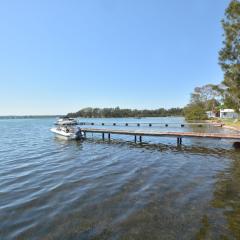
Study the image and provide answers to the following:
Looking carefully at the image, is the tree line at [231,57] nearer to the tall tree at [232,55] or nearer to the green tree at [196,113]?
the tall tree at [232,55]

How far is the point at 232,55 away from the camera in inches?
937

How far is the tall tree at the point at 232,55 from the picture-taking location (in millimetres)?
23312

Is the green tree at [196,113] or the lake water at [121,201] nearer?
the lake water at [121,201]

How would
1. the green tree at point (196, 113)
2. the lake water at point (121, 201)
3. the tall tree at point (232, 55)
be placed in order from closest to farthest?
1. the lake water at point (121, 201)
2. the tall tree at point (232, 55)
3. the green tree at point (196, 113)

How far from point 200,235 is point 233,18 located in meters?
22.9

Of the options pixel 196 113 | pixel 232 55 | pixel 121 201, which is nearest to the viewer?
pixel 121 201

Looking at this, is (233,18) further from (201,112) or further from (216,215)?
(201,112)

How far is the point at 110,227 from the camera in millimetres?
7863

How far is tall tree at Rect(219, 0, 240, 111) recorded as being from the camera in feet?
76.5

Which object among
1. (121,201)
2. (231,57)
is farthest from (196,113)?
(121,201)

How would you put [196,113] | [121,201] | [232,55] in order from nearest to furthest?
[121,201] → [232,55] → [196,113]

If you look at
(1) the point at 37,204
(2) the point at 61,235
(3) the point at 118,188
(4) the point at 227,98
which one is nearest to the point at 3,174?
(1) the point at 37,204

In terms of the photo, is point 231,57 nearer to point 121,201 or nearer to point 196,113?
point 121,201

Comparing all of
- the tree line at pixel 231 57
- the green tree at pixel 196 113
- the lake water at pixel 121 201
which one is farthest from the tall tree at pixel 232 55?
the green tree at pixel 196 113
